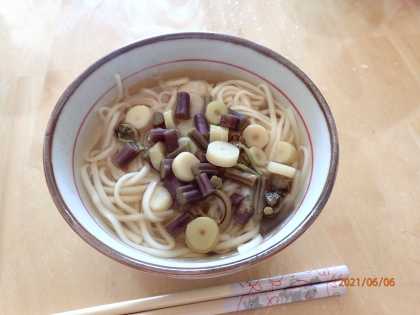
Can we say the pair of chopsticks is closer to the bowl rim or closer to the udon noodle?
the udon noodle

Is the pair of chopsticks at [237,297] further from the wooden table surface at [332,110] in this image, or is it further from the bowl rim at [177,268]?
the bowl rim at [177,268]

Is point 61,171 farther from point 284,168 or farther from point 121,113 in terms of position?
point 284,168

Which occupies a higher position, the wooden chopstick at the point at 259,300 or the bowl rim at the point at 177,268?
the bowl rim at the point at 177,268
